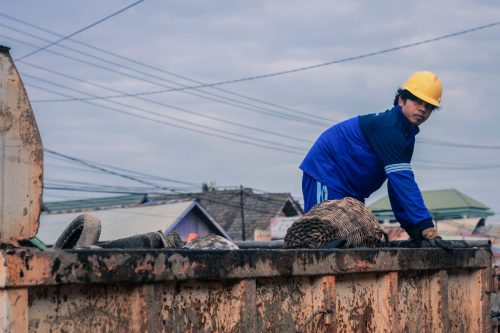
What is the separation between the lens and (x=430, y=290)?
453 centimetres

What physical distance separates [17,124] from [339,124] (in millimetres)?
3671

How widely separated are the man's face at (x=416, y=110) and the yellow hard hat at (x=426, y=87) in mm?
39

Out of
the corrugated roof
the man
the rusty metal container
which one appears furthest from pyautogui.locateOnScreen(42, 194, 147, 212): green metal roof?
the rusty metal container

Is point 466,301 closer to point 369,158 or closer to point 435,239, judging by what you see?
point 435,239

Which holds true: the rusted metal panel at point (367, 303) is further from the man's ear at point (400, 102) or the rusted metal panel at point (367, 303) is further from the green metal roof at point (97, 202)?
the green metal roof at point (97, 202)

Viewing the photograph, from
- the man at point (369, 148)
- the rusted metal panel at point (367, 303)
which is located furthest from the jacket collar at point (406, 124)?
the rusted metal panel at point (367, 303)

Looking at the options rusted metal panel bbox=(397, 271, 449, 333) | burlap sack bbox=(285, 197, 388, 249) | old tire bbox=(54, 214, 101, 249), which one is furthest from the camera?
burlap sack bbox=(285, 197, 388, 249)

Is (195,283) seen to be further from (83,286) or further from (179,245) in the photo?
(179,245)

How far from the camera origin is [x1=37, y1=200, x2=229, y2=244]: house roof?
3014 cm

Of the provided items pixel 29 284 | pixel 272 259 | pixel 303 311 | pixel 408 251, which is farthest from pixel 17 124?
pixel 408 251

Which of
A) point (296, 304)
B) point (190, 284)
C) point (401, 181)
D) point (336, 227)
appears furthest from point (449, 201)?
point (190, 284)

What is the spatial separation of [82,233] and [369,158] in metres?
2.65

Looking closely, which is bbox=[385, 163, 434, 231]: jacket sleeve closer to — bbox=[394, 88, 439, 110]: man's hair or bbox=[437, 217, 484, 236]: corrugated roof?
bbox=[394, 88, 439, 110]: man's hair

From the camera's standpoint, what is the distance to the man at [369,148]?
18.6 ft
